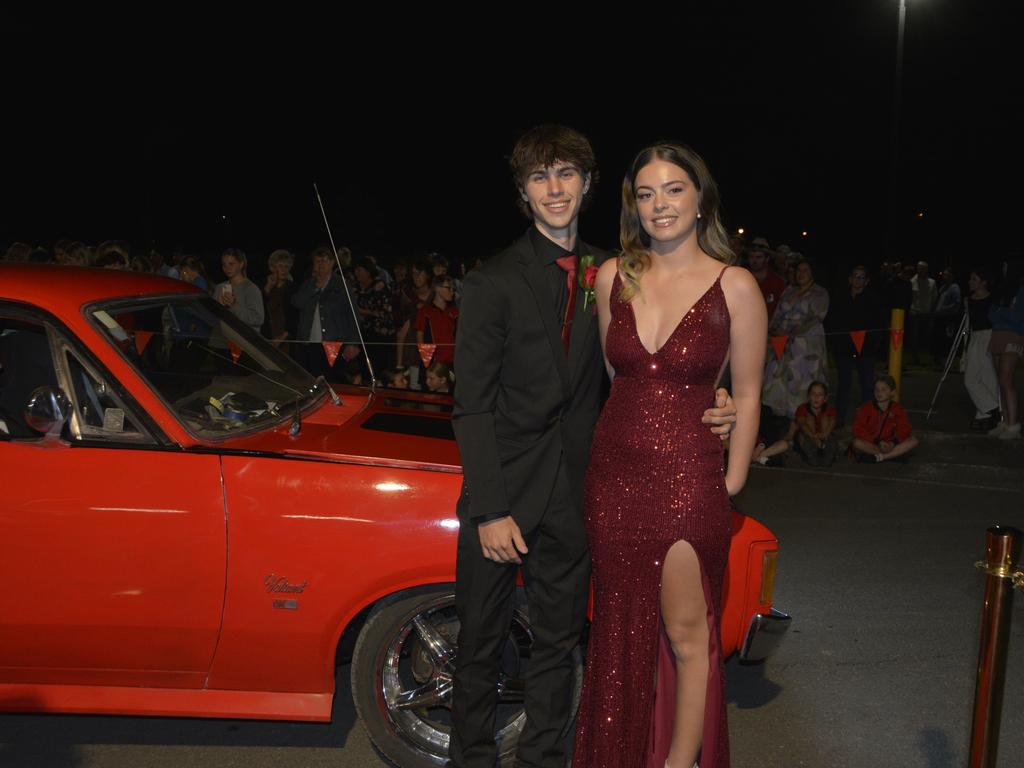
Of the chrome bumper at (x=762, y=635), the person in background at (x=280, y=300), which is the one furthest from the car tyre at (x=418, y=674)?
the person in background at (x=280, y=300)

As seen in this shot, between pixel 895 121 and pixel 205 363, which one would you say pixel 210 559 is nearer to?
pixel 205 363

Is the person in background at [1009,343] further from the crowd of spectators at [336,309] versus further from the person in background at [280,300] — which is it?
the person in background at [280,300]

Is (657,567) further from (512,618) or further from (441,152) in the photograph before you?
(441,152)

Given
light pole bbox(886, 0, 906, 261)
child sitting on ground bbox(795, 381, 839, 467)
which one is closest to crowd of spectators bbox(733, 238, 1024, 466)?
child sitting on ground bbox(795, 381, 839, 467)

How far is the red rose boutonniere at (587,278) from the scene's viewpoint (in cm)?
314

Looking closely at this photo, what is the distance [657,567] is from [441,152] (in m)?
39.6

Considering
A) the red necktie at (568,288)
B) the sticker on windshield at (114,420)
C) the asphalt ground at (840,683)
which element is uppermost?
the red necktie at (568,288)

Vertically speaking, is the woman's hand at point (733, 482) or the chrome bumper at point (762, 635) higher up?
the woman's hand at point (733, 482)

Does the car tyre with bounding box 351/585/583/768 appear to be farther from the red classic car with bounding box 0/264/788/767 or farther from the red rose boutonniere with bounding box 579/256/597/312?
the red rose boutonniere with bounding box 579/256/597/312

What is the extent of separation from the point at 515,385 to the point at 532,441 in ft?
0.59

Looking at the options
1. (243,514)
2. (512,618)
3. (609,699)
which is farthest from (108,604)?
(609,699)

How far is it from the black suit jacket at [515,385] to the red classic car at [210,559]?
424mm

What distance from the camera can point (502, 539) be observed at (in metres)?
3.05

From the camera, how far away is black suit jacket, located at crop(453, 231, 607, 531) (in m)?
3.01
